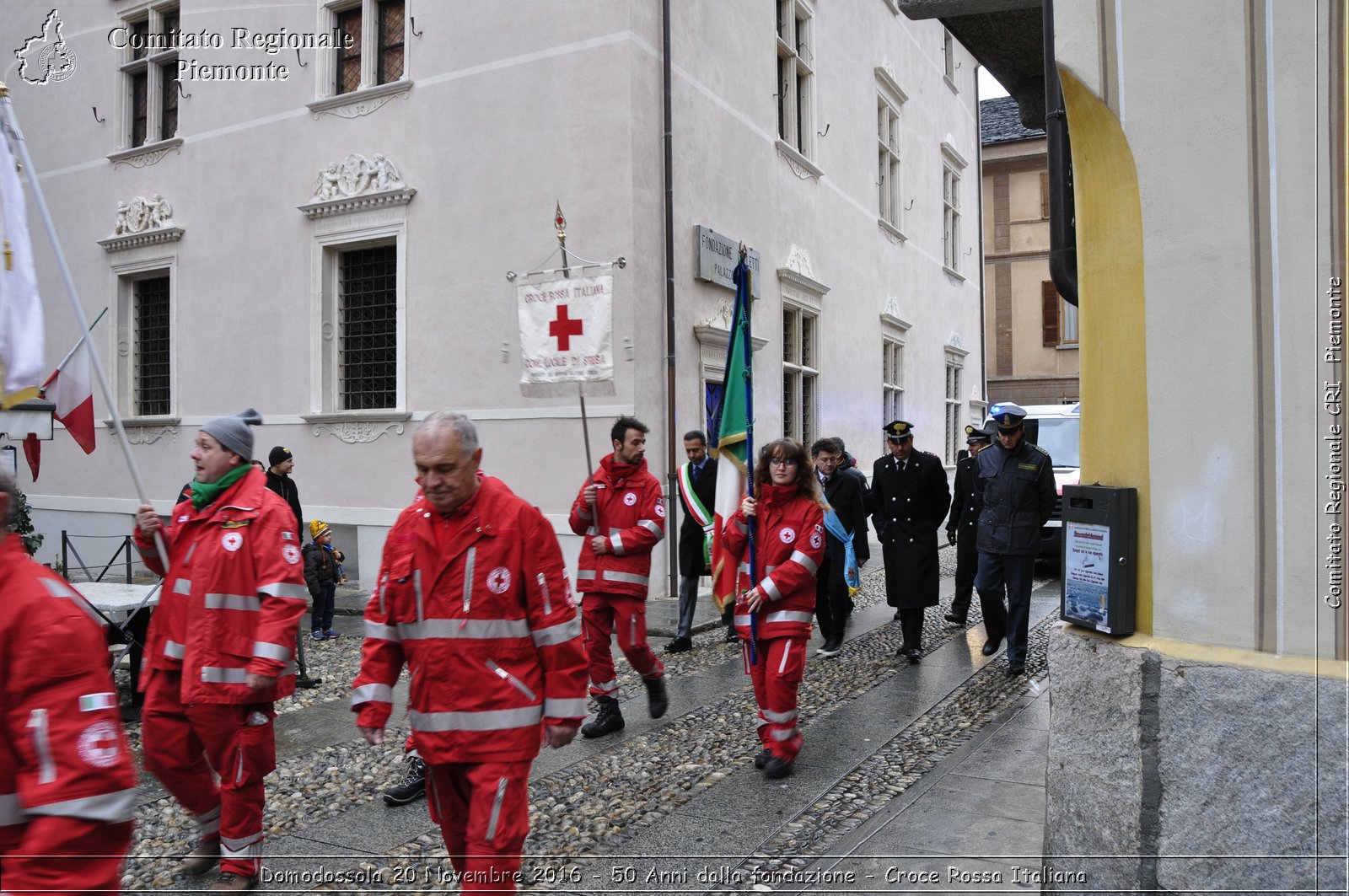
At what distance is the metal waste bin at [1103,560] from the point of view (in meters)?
3.49

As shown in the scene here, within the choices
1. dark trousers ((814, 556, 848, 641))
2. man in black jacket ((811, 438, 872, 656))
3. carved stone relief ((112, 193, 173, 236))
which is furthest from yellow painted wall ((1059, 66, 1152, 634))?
carved stone relief ((112, 193, 173, 236))

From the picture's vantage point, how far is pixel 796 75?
1546cm

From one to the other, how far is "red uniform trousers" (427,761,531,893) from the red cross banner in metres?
3.76

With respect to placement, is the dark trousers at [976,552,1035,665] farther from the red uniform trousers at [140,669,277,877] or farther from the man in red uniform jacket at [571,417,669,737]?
the red uniform trousers at [140,669,277,877]

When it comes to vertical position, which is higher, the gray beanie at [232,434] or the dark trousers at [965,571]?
the gray beanie at [232,434]

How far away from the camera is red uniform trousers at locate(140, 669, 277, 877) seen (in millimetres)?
4031

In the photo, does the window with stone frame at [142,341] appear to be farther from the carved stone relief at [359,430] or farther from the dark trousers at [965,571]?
the dark trousers at [965,571]

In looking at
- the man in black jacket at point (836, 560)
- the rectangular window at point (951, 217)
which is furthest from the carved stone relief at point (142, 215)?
the rectangular window at point (951, 217)

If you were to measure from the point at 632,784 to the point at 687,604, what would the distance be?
3.85 m

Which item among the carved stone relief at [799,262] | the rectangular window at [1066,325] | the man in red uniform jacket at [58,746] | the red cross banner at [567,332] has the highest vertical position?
the rectangular window at [1066,325]

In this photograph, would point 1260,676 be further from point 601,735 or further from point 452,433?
point 601,735

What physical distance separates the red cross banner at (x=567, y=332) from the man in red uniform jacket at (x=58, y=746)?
4604mm

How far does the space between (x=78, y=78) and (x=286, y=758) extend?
13808mm

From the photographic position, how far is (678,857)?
4.32 m
